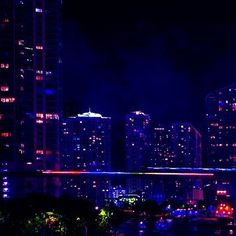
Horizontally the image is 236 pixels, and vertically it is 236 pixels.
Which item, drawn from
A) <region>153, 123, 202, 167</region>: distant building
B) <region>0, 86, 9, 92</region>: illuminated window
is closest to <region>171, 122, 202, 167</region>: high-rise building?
<region>153, 123, 202, 167</region>: distant building

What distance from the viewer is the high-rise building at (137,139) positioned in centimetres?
6122

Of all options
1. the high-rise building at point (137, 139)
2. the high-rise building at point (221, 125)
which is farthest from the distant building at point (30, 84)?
the high-rise building at point (137, 139)

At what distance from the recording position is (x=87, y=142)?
56156mm

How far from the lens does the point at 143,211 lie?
35750 mm

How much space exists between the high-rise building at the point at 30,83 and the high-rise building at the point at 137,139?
21.0 meters

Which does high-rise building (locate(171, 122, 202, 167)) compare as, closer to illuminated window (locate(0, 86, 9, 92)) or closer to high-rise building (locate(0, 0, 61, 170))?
high-rise building (locate(0, 0, 61, 170))

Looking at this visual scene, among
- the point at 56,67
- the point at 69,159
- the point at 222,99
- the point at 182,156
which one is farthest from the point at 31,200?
the point at 182,156

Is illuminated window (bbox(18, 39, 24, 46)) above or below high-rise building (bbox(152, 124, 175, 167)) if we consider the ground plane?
above

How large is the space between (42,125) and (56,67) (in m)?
3.92

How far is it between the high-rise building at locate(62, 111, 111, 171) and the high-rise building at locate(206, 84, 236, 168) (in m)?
9.10

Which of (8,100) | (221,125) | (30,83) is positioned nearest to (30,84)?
(30,83)

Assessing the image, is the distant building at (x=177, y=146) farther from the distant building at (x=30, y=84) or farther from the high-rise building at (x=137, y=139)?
the distant building at (x=30, y=84)

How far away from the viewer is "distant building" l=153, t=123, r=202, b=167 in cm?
6134

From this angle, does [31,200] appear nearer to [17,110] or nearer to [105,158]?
[17,110]
